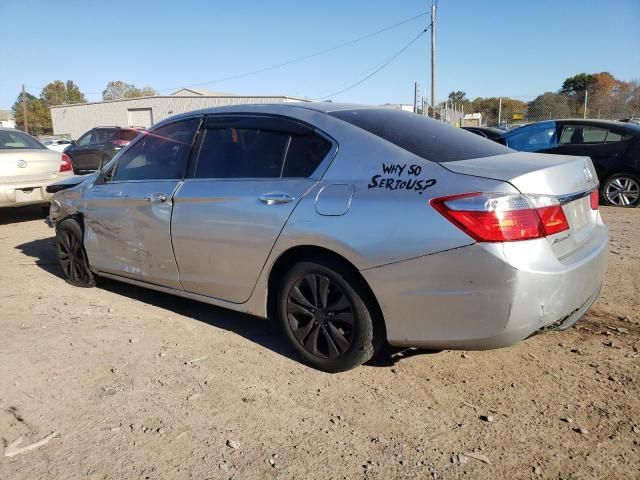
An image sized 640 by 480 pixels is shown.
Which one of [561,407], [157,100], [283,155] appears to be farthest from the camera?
[157,100]

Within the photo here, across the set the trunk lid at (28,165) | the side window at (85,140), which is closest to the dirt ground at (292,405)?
the trunk lid at (28,165)

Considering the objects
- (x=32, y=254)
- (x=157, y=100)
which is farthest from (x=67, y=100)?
(x=32, y=254)

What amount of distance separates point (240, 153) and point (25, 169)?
569 cm

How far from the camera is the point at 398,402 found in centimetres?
280

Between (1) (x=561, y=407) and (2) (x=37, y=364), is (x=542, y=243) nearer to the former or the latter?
(1) (x=561, y=407)

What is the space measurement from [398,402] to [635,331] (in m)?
1.94

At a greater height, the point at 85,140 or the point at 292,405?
the point at 85,140

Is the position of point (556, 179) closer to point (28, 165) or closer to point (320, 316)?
point (320, 316)

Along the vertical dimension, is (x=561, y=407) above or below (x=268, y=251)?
below

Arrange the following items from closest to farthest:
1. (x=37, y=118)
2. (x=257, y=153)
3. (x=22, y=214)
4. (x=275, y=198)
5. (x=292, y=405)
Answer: (x=292, y=405), (x=275, y=198), (x=257, y=153), (x=22, y=214), (x=37, y=118)

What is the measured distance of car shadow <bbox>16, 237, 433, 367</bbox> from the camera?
336cm

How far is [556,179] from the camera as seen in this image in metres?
2.67

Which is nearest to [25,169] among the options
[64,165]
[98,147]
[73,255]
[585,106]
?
[64,165]

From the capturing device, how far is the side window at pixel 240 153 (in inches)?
131
